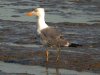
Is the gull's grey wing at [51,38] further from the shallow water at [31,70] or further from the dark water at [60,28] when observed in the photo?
the shallow water at [31,70]

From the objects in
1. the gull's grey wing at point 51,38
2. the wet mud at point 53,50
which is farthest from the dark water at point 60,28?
the gull's grey wing at point 51,38

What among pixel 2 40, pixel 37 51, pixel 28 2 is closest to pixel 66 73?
pixel 37 51

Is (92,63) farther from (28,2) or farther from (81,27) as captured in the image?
(28,2)

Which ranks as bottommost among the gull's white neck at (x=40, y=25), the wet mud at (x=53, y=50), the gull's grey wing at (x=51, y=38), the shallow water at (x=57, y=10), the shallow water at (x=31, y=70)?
the shallow water at (x=57, y=10)

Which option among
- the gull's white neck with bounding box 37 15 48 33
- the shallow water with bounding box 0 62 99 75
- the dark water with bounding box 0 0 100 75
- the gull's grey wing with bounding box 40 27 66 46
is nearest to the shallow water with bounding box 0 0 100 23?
the dark water with bounding box 0 0 100 75

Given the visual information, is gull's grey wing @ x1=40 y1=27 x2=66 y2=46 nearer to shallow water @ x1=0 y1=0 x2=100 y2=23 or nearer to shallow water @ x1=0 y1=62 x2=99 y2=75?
shallow water @ x1=0 y1=62 x2=99 y2=75

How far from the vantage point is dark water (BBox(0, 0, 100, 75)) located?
13.1 metres

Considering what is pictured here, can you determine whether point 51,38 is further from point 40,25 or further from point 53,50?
point 53,50

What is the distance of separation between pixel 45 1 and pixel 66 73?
1793cm

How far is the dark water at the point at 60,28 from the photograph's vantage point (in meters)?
13.1

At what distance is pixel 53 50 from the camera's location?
15023 millimetres

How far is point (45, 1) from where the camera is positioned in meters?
29.9

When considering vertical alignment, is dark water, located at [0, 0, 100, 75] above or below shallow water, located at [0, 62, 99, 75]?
below

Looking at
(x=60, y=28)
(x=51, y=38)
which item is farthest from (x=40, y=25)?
(x=60, y=28)
